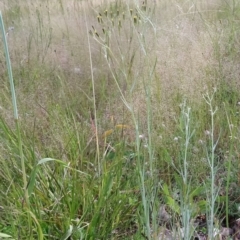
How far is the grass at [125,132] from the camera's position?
133 centimetres

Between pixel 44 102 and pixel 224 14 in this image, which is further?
pixel 224 14

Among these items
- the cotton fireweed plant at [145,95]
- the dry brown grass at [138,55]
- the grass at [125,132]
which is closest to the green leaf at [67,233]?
the grass at [125,132]

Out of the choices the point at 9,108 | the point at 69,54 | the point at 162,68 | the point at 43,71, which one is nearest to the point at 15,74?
the point at 43,71

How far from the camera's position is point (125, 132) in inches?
78.3

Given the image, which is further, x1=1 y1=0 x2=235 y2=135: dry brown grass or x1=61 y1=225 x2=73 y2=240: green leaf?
x1=1 y1=0 x2=235 y2=135: dry brown grass

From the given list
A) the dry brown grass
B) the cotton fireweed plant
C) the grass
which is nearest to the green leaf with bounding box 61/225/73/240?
the grass

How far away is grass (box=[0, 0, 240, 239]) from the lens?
133 cm

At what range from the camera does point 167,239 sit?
143 cm

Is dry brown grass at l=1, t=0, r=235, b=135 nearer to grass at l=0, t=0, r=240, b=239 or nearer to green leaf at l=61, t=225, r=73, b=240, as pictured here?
grass at l=0, t=0, r=240, b=239

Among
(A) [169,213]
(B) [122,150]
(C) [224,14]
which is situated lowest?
(A) [169,213]

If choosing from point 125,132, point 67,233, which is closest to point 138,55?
point 125,132

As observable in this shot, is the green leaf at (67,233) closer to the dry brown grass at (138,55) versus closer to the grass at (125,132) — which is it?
the grass at (125,132)

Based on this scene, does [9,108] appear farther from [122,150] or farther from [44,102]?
[122,150]

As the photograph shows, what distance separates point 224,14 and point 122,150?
1.75 meters
